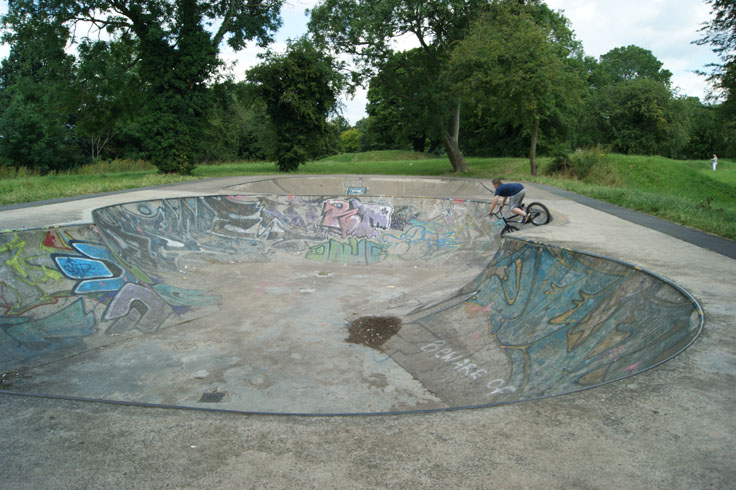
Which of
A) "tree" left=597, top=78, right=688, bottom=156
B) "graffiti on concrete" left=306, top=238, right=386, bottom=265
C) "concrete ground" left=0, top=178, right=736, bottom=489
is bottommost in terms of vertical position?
"graffiti on concrete" left=306, top=238, right=386, bottom=265

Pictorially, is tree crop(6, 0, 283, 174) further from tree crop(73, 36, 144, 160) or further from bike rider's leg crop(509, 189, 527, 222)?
bike rider's leg crop(509, 189, 527, 222)

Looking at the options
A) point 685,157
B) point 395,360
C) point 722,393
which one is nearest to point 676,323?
point 722,393

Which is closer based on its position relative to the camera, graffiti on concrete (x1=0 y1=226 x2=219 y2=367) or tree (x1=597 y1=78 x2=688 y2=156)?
graffiti on concrete (x1=0 y1=226 x2=219 y2=367)

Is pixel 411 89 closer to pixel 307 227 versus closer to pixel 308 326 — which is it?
pixel 307 227

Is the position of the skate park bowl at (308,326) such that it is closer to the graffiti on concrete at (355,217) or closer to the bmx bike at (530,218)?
the bmx bike at (530,218)

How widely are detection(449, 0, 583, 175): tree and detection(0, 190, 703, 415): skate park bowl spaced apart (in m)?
14.3

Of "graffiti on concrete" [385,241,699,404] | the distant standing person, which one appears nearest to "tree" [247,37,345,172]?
the distant standing person

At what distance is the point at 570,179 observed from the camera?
84.3 feet

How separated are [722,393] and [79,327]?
8.03m

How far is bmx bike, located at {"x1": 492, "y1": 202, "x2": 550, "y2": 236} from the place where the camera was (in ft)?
38.3

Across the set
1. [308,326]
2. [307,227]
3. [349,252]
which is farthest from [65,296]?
[307,227]

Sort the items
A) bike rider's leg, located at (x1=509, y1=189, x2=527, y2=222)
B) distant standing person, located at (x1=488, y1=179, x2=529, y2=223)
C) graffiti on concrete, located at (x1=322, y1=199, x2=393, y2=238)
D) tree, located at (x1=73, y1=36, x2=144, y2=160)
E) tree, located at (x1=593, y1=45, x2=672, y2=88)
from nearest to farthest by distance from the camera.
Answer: distant standing person, located at (x1=488, y1=179, x2=529, y2=223) < bike rider's leg, located at (x1=509, y1=189, x2=527, y2=222) < graffiti on concrete, located at (x1=322, y1=199, x2=393, y2=238) < tree, located at (x1=73, y1=36, x2=144, y2=160) < tree, located at (x1=593, y1=45, x2=672, y2=88)

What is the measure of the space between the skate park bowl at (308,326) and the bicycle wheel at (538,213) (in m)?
1.53

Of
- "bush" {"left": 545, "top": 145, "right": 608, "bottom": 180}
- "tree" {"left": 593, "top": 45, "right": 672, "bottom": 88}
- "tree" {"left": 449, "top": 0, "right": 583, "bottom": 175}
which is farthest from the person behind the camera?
"tree" {"left": 593, "top": 45, "right": 672, "bottom": 88}
